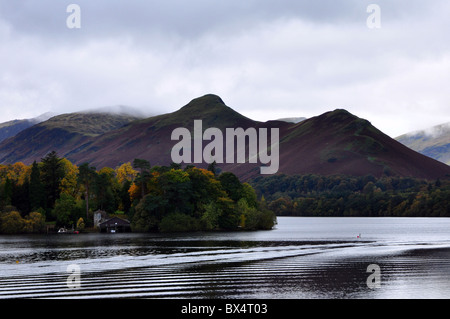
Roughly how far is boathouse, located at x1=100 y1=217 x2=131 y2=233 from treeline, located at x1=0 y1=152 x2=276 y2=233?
2.30m

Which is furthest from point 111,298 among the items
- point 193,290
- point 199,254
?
point 199,254

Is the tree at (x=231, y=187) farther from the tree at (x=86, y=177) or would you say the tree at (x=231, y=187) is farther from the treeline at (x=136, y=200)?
the tree at (x=86, y=177)

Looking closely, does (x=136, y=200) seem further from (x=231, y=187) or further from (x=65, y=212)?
(x=231, y=187)

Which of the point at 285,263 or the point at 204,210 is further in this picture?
the point at 204,210

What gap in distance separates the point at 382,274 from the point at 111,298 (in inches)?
1067

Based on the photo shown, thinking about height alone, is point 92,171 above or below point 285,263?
above

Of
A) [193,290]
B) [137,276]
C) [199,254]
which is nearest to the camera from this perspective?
[193,290]

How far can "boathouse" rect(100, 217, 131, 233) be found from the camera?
156 metres

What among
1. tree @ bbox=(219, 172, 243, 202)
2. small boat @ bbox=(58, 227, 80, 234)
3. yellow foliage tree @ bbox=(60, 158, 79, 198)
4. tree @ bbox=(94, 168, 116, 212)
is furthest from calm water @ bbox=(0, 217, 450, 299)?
yellow foliage tree @ bbox=(60, 158, 79, 198)

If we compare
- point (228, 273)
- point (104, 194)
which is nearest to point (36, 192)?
point (104, 194)

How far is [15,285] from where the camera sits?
47.8 metres

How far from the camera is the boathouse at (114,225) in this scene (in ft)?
511

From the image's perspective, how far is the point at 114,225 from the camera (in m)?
156
